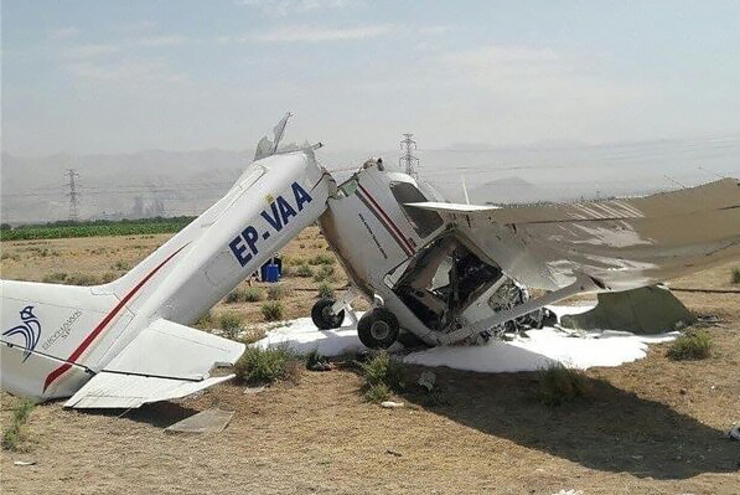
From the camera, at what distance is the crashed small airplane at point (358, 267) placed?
7625 mm

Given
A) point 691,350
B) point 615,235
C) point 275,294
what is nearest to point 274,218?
point 615,235

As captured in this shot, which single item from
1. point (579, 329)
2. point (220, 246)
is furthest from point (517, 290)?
point (220, 246)

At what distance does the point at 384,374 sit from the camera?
368 inches

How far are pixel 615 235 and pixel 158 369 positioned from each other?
16.3ft

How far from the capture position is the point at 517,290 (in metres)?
11.6

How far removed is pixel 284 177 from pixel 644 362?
5.70m

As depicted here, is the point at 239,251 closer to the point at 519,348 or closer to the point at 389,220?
the point at 389,220

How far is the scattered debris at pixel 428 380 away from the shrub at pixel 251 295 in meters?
9.36

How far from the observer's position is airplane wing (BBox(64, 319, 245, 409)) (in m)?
7.35

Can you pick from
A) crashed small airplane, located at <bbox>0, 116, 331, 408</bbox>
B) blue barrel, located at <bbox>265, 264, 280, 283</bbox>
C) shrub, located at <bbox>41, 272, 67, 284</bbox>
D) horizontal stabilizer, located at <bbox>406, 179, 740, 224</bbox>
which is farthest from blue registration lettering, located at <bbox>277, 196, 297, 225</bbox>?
shrub, located at <bbox>41, 272, 67, 284</bbox>

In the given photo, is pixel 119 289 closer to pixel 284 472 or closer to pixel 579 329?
pixel 284 472

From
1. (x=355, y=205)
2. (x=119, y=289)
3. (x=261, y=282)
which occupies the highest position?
(x=355, y=205)

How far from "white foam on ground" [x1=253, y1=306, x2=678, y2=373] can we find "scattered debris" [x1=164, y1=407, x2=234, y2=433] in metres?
2.95

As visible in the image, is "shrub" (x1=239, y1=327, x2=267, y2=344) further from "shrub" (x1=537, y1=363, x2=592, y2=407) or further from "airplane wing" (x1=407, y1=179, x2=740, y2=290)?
"shrub" (x1=537, y1=363, x2=592, y2=407)
